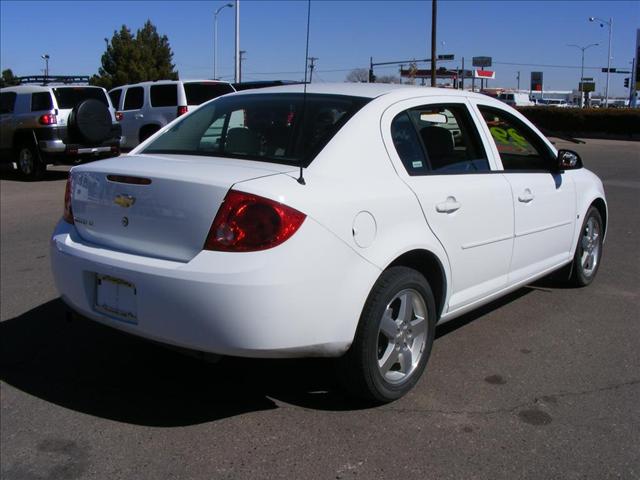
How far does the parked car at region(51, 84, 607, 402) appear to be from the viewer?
3043 millimetres

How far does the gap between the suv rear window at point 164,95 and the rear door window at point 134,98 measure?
0.50 m

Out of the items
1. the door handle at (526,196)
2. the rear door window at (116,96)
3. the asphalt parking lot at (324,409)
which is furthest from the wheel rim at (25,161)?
the door handle at (526,196)

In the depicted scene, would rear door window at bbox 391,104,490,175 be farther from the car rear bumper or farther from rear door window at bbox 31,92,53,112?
rear door window at bbox 31,92,53,112

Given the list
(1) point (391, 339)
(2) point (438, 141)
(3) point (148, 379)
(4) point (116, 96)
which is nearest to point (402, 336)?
(1) point (391, 339)

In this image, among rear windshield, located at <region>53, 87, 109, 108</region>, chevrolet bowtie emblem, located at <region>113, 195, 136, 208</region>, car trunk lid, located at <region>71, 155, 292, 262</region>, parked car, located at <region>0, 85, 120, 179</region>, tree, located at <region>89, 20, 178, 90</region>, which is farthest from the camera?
tree, located at <region>89, 20, 178, 90</region>

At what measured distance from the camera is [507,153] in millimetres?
5375

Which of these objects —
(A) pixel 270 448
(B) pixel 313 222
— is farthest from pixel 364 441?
(B) pixel 313 222

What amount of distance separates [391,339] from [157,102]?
14.9 meters

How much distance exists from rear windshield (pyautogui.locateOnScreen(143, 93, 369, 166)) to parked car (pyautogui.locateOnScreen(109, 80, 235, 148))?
12.4 meters

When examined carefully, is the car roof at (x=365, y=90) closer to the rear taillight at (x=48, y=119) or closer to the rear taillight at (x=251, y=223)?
the rear taillight at (x=251, y=223)

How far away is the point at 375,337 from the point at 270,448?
74 centimetres

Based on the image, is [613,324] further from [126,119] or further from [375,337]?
[126,119]

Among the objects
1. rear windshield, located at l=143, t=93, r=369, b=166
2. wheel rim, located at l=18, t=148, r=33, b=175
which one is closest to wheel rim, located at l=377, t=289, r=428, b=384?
rear windshield, located at l=143, t=93, r=369, b=166

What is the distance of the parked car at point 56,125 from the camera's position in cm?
1412
